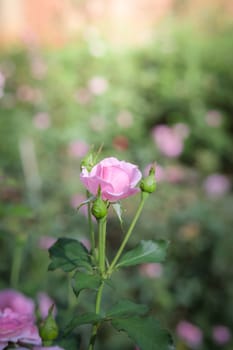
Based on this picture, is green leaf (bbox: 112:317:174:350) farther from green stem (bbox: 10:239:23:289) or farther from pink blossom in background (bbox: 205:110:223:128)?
pink blossom in background (bbox: 205:110:223:128)

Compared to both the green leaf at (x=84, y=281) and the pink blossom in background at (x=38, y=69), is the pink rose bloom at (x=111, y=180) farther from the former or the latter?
the pink blossom in background at (x=38, y=69)

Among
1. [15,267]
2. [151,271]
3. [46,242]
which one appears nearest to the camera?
[15,267]

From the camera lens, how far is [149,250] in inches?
31.5

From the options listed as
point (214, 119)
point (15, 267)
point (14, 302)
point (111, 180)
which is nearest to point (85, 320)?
point (111, 180)

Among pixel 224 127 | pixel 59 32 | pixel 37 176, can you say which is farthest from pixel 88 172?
pixel 59 32

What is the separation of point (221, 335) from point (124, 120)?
2.02 meters

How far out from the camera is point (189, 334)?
86.7 inches

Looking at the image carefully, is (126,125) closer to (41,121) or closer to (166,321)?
(41,121)

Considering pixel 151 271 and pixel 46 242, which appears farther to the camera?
pixel 151 271

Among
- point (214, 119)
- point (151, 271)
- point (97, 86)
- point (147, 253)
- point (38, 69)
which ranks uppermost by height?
point (38, 69)

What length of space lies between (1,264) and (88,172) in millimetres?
1440

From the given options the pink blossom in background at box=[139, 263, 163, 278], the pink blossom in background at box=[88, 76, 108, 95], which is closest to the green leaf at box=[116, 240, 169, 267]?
the pink blossom in background at box=[139, 263, 163, 278]

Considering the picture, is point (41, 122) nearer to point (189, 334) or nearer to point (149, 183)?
point (189, 334)

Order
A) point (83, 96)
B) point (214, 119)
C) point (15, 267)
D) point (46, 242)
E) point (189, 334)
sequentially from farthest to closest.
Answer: point (214, 119), point (83, 96), point (189, 334), point (46, 242), point (15, 267)
